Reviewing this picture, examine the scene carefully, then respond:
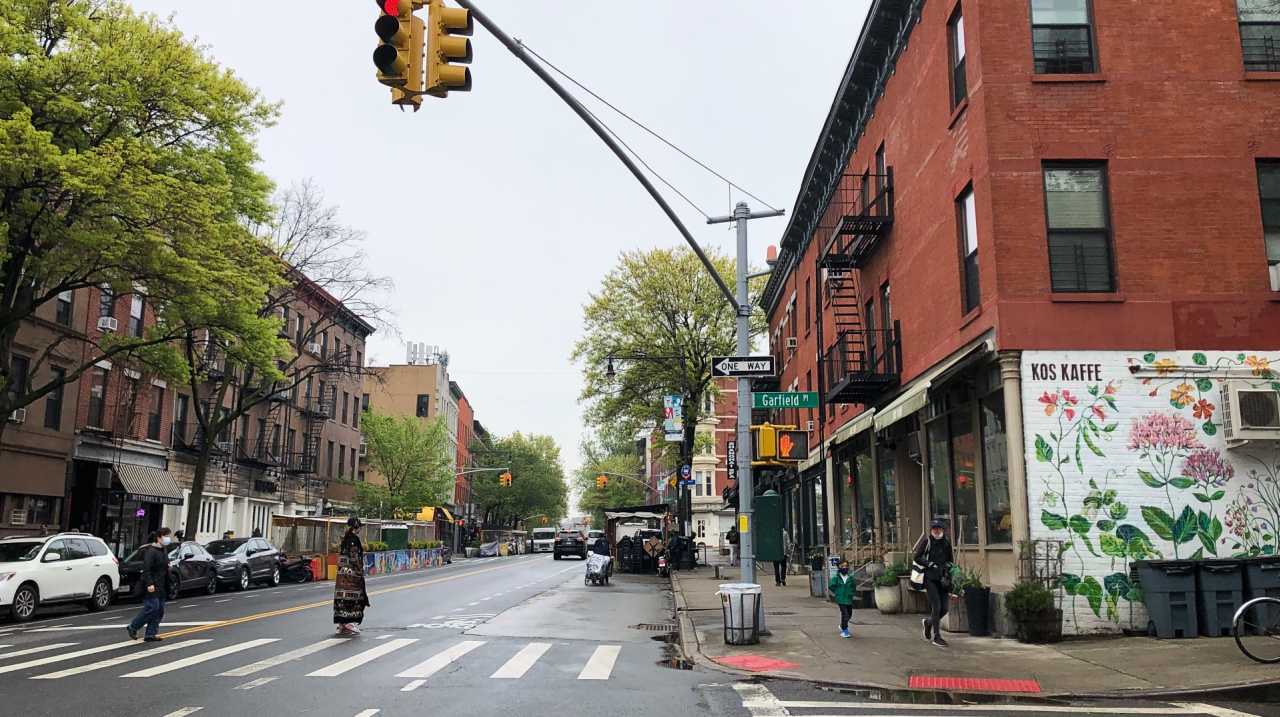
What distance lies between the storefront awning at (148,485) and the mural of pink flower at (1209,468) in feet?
103

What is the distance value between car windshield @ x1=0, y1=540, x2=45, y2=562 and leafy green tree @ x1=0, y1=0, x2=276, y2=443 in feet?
13.7

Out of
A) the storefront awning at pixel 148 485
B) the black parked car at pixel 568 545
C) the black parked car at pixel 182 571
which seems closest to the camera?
the black parked car at pixel 182 571

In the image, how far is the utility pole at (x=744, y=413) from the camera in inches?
575

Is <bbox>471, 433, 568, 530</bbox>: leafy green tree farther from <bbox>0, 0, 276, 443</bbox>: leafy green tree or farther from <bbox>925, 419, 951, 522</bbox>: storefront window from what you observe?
<bbox>925, 419, 951, 522</bbox>: storefront window

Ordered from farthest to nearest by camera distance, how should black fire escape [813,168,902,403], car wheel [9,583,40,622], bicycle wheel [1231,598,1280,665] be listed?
1. black fire escape [813,168,902,403]
2. car wheel [9,583,40,622]
3. bicycle wheel [1231,598,1280,665]

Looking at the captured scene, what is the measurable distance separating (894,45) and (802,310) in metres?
13.6

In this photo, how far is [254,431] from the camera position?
46438 mm

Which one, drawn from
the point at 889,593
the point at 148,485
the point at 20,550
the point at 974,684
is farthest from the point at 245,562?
the point at 974,684

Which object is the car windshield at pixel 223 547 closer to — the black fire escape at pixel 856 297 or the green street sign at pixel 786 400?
the black fire escape at pixel 856 297

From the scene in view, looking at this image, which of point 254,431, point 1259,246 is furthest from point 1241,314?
point 254,431

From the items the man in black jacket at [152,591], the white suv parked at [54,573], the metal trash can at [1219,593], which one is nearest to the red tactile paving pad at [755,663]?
the metal trash can at [1219,593]

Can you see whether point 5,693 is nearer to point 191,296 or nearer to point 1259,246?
point 191,296

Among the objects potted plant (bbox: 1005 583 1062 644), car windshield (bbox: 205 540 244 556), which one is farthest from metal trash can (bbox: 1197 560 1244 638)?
car windshield (bbox: 205 540 244 556)

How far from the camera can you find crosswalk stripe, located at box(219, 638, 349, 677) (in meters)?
10.9
